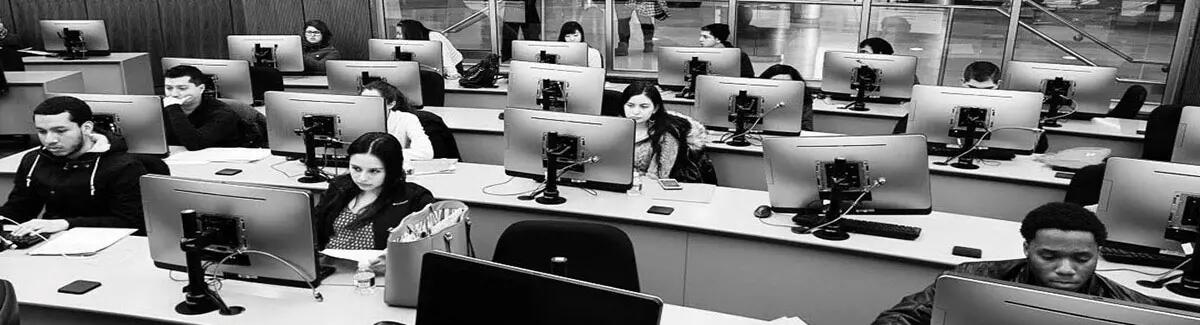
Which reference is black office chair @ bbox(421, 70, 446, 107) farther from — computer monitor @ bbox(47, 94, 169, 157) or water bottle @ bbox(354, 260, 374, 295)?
water bottle @ bbox(354, 260, 374, 295)

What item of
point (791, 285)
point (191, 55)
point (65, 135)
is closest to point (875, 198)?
point (791, 285)

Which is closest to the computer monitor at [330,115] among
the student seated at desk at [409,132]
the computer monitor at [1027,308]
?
the student seated at desk at [409,132]

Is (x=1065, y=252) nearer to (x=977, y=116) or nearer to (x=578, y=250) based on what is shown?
(x=578, y=250)

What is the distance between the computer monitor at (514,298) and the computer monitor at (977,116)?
2.93 m

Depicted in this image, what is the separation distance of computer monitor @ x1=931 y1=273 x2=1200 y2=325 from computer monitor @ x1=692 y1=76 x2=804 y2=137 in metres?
2.63

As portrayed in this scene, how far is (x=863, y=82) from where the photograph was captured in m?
5.29

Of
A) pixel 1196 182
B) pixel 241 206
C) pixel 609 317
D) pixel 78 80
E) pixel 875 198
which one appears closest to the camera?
pixel 609 317

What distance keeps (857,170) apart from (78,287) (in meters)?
2.55

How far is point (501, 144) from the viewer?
4887 mm

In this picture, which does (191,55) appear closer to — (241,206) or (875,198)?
(241,206)

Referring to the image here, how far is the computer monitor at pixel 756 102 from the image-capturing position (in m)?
4.27

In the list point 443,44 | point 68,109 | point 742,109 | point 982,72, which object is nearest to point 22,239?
point 68,109

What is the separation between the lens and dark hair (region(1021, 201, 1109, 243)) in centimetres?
209

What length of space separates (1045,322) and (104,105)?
3.91 metres
